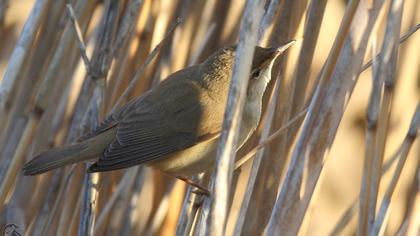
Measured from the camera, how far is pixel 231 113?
119 cm

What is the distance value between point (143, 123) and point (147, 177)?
32 cm

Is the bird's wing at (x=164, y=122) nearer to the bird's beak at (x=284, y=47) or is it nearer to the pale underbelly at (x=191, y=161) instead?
the pale underbelly at (x=191, y=161)

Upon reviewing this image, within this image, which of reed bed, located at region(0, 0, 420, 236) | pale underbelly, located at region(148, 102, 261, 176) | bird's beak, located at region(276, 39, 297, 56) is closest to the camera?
reed bed, located at region(0, 0, 420, 236)

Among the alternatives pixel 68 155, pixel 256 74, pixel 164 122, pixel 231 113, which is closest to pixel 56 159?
pixel 68 155

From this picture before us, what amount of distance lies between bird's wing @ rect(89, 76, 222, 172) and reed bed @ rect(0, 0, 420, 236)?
0.07 metres

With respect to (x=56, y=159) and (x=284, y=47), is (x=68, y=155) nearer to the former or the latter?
(x=56, y=159)

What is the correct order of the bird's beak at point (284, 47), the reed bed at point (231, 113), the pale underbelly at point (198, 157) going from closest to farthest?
the reed bed at point (231, 113), the bird's beak at point (284, 47), the pale underbelly at point (198, 157)

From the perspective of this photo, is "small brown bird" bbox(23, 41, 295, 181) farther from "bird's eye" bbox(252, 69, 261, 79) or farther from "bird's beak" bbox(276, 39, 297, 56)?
"bird's beak" bbox(276, 39, 297, 56)

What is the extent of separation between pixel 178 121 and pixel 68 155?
32 centimetres

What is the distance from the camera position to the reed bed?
1.39m

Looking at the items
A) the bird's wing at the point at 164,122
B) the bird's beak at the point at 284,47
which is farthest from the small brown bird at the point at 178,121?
the bird's beak at the point at 284,47

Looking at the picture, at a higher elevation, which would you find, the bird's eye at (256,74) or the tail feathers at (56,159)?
the bird's eye at (256,74)

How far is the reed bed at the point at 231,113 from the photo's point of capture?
4.56 ft

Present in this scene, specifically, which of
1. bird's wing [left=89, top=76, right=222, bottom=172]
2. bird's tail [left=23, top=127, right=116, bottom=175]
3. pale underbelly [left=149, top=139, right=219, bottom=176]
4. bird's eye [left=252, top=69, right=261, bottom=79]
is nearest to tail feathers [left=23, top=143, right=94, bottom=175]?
bird's tail [left=23, top=127, right=116, bottom=175]
